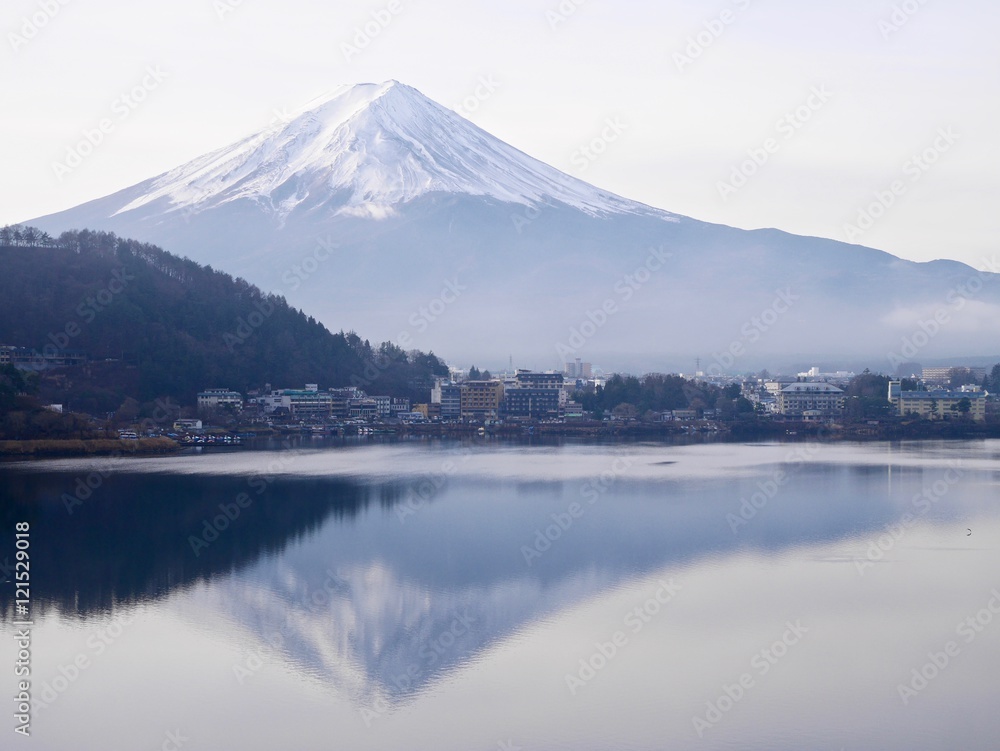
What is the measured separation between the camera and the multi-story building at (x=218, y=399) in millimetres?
15938

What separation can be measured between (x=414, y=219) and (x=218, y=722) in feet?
140

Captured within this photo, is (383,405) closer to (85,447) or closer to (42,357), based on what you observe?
(42,357)

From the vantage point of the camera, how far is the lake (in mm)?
3975

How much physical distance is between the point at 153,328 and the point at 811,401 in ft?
40.7

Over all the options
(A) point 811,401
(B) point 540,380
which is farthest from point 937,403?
(B) point 540,380

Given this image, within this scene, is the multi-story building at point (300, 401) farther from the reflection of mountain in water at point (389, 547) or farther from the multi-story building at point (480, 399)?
the reflection of mountain in water at point (389, 547)

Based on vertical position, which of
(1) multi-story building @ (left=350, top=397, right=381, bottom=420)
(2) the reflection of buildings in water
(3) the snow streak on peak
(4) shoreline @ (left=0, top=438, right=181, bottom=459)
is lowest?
(2) the reflection of buildings in water

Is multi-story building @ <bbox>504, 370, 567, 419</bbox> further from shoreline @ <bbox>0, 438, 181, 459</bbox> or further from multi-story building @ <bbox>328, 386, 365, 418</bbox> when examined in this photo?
shoreline @ <bbox>0, 438, 181, 459</bbox>

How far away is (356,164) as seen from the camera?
44875 mm

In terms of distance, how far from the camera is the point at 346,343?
21297mm

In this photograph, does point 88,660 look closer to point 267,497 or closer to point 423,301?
point 267,497

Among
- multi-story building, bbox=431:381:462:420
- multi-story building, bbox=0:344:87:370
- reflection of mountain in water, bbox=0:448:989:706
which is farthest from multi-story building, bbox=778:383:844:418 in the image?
multi-story building, bbox=0:344:87:370

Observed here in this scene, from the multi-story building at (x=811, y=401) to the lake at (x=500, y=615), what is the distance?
40.1 ft

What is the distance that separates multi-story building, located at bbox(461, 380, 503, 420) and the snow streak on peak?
974 inches
